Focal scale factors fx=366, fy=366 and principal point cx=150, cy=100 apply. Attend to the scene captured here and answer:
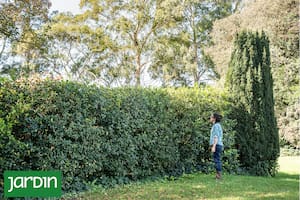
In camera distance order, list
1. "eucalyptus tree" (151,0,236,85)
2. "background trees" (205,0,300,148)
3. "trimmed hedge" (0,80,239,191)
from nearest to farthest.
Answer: "trimmed hedge" (0,80,239,191), "background trees" (205,0,300,148), "eucalyptus tree" (151,0,236,85)

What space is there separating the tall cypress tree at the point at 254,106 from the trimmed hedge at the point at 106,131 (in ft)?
1.69

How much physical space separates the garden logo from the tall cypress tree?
6.69 metres

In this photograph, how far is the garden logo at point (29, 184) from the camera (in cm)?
604

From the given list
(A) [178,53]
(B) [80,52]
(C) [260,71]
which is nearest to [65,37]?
(B) [80,52]

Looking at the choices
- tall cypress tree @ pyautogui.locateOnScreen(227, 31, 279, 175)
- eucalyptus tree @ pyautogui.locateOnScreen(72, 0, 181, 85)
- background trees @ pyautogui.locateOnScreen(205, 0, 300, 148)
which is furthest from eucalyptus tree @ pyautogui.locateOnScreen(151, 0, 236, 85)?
tall cypress tree @ pyautogui.locateOnScreen(227, 31, 279, 175)

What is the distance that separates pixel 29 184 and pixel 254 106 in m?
7.45

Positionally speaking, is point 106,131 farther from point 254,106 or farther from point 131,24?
point 131,24

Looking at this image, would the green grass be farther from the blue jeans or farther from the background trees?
the background trees

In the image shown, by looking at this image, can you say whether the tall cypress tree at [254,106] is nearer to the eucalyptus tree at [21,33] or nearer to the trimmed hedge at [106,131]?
the trimmed hedge at [106,131]

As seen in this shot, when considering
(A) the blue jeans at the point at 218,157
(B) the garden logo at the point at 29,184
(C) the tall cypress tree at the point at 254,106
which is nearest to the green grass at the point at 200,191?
(A) the blue jeans at the point at 218,157

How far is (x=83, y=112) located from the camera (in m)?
7.43

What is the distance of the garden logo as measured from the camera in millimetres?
6035

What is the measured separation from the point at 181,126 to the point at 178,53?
52.8 feet

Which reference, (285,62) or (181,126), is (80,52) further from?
(181,126)
